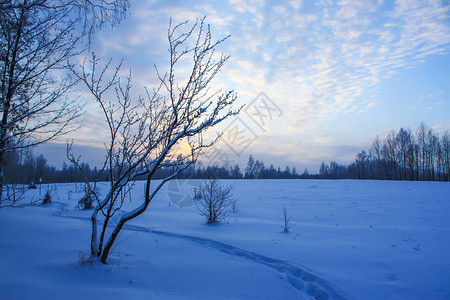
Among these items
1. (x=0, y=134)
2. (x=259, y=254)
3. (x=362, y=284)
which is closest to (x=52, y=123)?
(x=0, y=134)

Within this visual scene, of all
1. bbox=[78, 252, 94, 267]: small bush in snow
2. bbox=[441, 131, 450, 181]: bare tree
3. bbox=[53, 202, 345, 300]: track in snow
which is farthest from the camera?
bbox=[441, 131, 450, 181]: bare tree

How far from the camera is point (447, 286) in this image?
374 cm

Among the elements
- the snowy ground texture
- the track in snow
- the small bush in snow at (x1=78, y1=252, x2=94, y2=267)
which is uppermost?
the small bush in snow at (x1=78, y1=252, x2=94, y2=267)

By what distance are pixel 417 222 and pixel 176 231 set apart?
8268 millimetres

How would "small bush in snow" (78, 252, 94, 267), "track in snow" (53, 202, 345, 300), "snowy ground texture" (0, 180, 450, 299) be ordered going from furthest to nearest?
"small bush in snow" (78, 252, 94, 267), "track in snow" (53, 202, 345, 300), "snowy ground texture" (0, 180, 450, 299)

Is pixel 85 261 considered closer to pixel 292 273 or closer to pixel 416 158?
pixel 292 273

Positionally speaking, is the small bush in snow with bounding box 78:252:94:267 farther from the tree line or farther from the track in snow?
the tree line

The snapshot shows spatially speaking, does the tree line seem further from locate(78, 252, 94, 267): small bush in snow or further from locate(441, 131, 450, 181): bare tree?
locate(78, 252, 94, 267): small bush in snow

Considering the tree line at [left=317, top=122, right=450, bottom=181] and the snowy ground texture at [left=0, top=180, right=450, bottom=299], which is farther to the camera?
the tree line at [left=317, top=122, right=450, bottom=181]

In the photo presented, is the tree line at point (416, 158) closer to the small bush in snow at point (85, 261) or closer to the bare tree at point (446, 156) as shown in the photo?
the bare tree at point (446, 156)

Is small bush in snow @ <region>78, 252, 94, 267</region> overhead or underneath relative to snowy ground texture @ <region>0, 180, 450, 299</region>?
overhead

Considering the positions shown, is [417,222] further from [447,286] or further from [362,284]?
[362,284]

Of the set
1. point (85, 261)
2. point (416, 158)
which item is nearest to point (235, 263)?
point (85, 261)

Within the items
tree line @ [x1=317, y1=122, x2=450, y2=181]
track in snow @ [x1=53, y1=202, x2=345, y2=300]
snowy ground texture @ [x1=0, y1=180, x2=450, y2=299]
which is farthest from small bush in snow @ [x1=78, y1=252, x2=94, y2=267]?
tree line @ [x1=317, y1=122, x2=450, y2=181]
